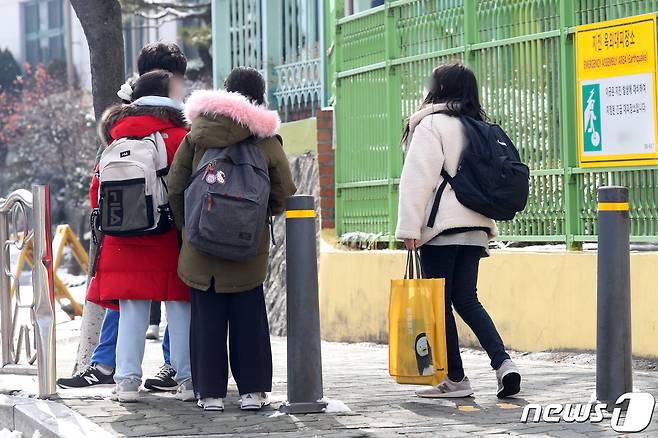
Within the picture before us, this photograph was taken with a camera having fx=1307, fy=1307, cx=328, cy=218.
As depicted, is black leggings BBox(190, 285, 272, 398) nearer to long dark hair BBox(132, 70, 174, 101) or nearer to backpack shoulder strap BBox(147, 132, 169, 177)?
backpack shoulder strap BBox(147, 132, 169, 177)

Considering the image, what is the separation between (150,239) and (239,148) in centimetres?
78

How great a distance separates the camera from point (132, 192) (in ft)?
21.4

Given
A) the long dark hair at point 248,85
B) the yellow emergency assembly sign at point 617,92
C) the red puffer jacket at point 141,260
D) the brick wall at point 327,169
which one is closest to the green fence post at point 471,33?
the yellow emergency assembly sign at point 617,92

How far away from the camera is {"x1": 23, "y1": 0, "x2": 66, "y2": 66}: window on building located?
55.0 metres

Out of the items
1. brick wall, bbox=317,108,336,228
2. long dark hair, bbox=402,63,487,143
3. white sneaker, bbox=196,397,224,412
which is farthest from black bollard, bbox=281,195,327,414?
brick wall, bbox=317,108,336,228

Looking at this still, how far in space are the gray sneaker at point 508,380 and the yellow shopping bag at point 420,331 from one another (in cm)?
31

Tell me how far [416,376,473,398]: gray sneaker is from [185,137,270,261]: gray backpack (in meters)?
1.28

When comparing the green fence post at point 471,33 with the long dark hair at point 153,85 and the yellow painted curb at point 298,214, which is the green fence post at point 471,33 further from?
the yellow painted curb at point 298,214

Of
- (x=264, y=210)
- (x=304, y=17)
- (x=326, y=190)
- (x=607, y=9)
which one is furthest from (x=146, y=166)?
(x=304, y=17)

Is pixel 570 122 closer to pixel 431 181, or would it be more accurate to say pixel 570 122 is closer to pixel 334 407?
pixel 431 181

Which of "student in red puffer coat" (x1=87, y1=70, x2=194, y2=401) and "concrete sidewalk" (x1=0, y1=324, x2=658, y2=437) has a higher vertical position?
"student in red puffer coat" (x1=87, y1=70, x2=194, y2=401)

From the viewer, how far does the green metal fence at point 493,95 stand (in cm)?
870

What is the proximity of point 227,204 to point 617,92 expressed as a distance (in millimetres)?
3299

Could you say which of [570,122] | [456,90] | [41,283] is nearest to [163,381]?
[41,283]
